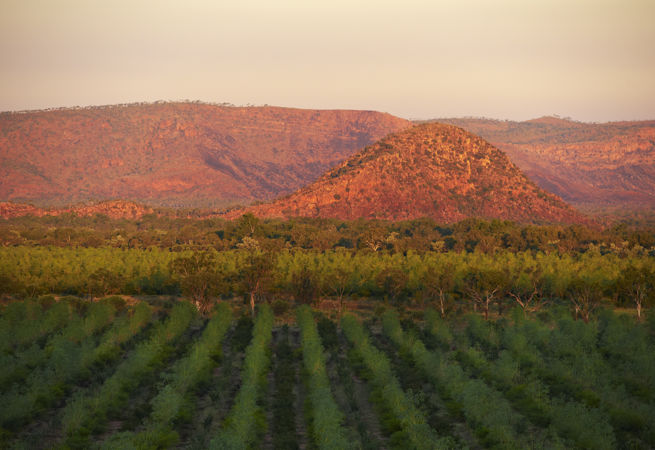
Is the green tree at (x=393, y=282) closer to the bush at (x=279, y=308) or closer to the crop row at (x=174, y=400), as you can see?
the bush at (x=279, y=308)

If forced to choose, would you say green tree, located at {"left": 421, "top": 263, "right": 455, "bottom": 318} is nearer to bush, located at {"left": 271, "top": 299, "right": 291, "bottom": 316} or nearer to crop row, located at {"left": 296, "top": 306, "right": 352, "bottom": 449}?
bush, located at {"left": 271, "top": 299, "right": 291, "bottom": 316}

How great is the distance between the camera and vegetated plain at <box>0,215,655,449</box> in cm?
3453

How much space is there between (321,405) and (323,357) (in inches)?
546

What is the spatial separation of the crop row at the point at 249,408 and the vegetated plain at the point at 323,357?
5.5 inches

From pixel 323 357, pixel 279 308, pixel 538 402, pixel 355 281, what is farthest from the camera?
pixel 355 281

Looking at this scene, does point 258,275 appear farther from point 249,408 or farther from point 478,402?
point 478,402

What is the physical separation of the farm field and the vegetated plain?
0.15 meters

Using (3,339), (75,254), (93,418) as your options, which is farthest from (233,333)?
(75,254)

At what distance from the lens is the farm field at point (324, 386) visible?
3353cm

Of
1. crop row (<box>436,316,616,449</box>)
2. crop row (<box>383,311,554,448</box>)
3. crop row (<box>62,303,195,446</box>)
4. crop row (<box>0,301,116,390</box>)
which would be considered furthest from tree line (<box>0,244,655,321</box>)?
crop row (<box>383,311,554,448</box>)

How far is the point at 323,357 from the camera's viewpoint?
4950 cm

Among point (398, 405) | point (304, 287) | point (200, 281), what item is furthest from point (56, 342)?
point (304, 287)

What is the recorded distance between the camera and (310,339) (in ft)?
182

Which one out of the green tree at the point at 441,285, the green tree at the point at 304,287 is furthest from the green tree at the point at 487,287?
the green tree at the point at 304,287
